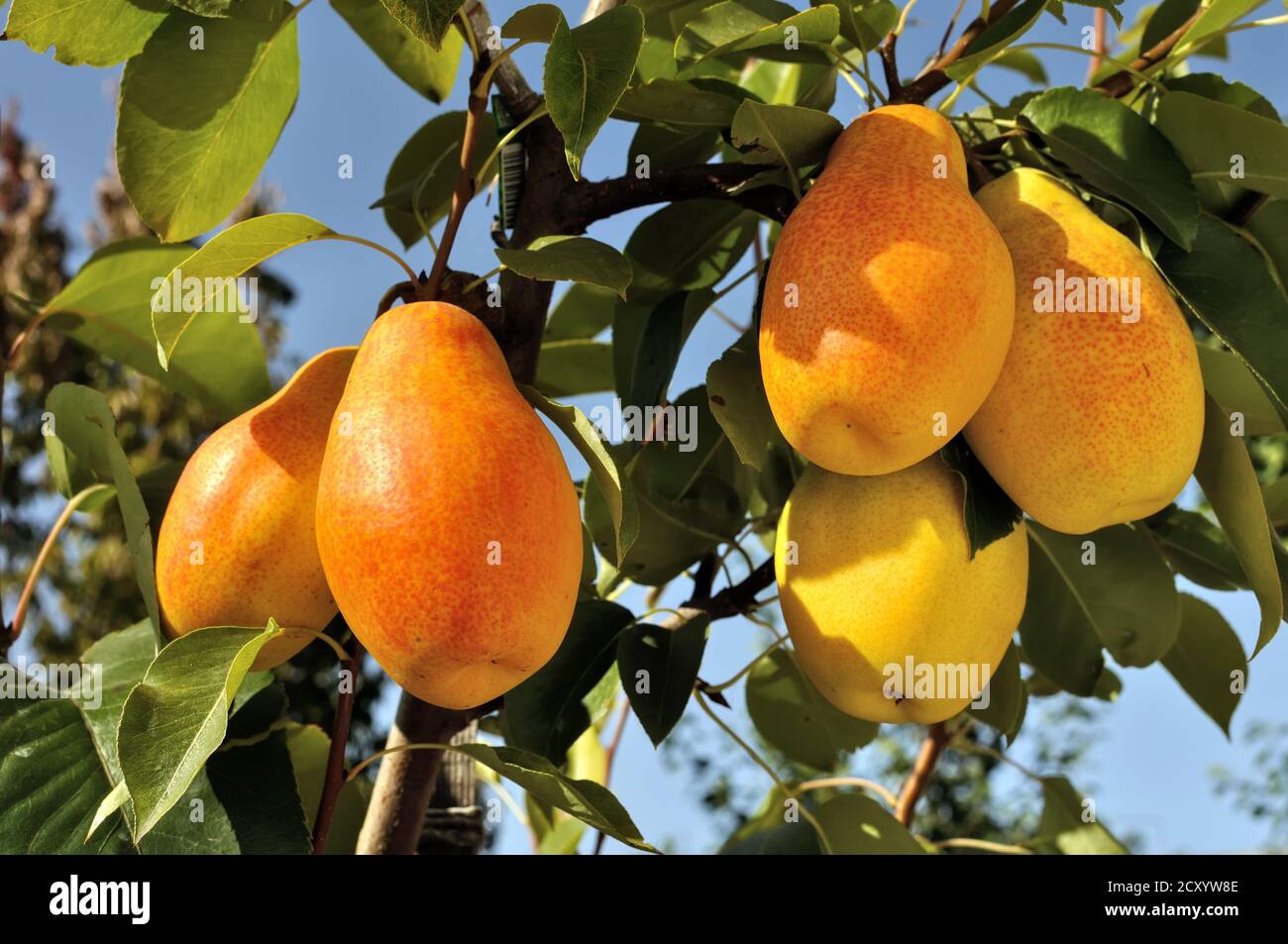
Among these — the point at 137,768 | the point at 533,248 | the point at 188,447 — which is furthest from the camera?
the point at 188,447

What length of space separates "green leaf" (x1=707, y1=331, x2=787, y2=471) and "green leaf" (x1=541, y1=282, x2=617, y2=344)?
366mm

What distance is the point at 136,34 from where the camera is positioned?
0.85 metres

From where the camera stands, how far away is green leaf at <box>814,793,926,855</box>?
1.00m

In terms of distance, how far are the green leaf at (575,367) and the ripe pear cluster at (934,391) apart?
35 centimetres

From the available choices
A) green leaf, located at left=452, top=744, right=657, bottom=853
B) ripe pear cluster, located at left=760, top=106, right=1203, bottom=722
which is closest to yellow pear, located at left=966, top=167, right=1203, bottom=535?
ripe pear cluster, located at left=760, top=106, right=1203, bottom=722

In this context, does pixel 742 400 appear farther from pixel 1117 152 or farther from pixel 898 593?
pixel 1117 152

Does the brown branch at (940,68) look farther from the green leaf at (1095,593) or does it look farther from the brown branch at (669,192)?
the green leaf at (1095,593)

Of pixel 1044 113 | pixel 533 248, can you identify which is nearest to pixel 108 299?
pixel 533 248

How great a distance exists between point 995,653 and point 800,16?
0.44 m

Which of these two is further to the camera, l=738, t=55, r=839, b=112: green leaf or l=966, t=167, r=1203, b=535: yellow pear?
l=738, t=55, r=839, b=112: green leaf

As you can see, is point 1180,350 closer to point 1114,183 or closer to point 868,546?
point 1114,183

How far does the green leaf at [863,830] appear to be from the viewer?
1.00m

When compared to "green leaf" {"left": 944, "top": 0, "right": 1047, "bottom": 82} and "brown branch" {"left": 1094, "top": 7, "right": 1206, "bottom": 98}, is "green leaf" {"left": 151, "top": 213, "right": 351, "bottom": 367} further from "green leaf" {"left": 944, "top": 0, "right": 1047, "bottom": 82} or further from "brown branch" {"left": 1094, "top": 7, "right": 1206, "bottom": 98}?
"brown branch" {"left": 1094, "top": 7, "right": 1206, "bottom": 98}

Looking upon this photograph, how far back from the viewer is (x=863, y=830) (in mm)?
1012
